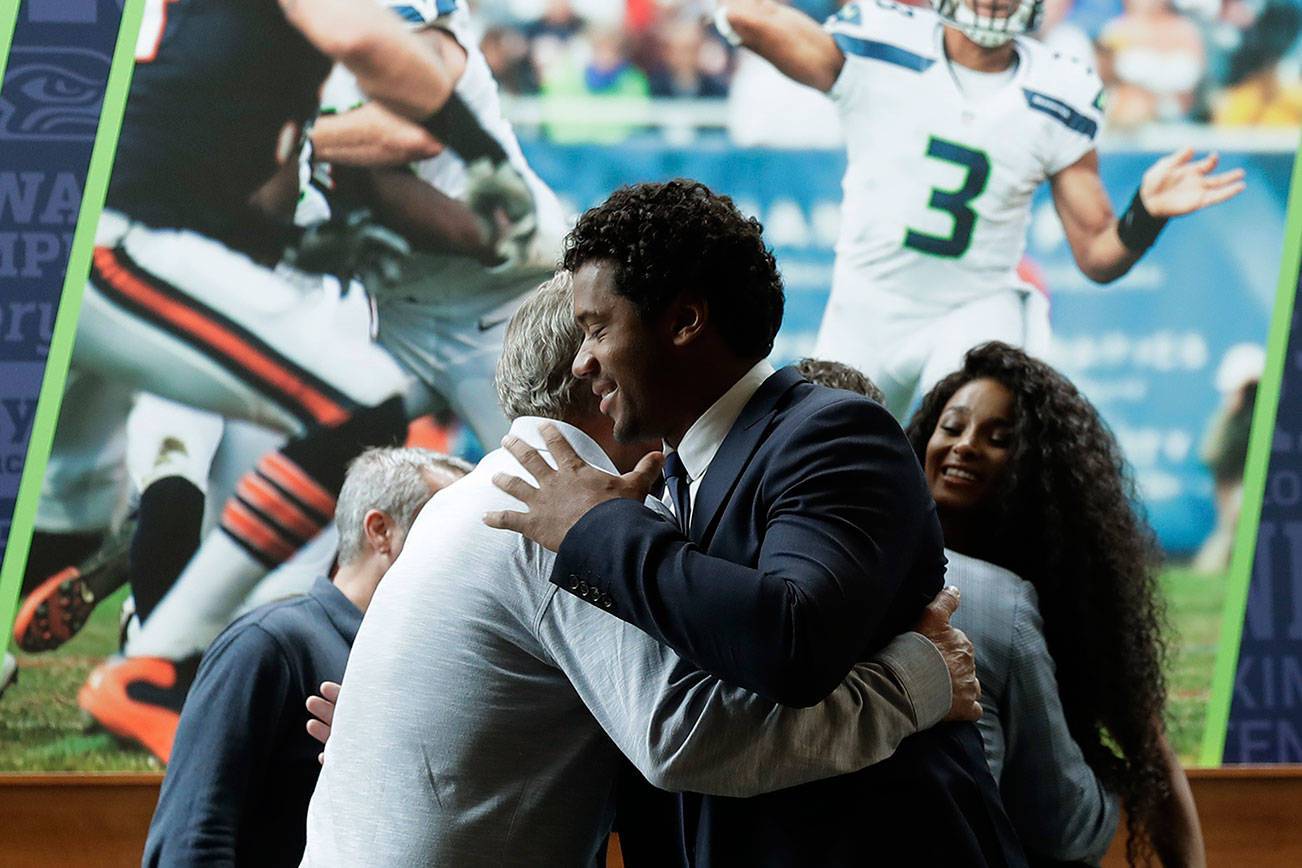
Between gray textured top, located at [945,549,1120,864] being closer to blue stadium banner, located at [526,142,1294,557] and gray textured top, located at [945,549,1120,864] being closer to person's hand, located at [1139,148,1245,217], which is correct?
blue stadium banner, located at [526,142,1294,557]

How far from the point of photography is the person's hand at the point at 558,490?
1.21 meters

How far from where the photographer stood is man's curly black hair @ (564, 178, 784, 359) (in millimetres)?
1294

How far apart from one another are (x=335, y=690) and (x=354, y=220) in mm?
2242

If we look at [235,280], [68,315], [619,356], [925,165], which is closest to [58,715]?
[68,315]

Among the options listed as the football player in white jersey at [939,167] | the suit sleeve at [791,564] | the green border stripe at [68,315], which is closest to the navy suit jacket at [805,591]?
the suit sleeve at [791,564]

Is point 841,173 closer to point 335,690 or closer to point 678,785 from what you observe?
point 335,690

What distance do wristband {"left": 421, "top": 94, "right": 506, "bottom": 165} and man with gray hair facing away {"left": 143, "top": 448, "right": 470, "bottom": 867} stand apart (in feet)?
6.26

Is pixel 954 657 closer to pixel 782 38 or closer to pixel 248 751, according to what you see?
pixel 248 751

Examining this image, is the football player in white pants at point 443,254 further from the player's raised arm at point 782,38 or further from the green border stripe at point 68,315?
the player's raised arm at point 782,38

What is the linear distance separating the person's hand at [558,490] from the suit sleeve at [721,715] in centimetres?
9

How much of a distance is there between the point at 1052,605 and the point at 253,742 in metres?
1.30

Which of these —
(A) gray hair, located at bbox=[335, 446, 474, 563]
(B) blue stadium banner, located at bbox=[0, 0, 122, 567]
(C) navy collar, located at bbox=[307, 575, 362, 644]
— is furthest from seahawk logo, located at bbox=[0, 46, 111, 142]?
(C) navy collar, located at bbox=[307, 575, 362, 644]

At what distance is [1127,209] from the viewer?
158 inches

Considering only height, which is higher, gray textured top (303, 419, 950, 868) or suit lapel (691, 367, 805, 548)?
suit lapel (691, 367, 805, 548)
